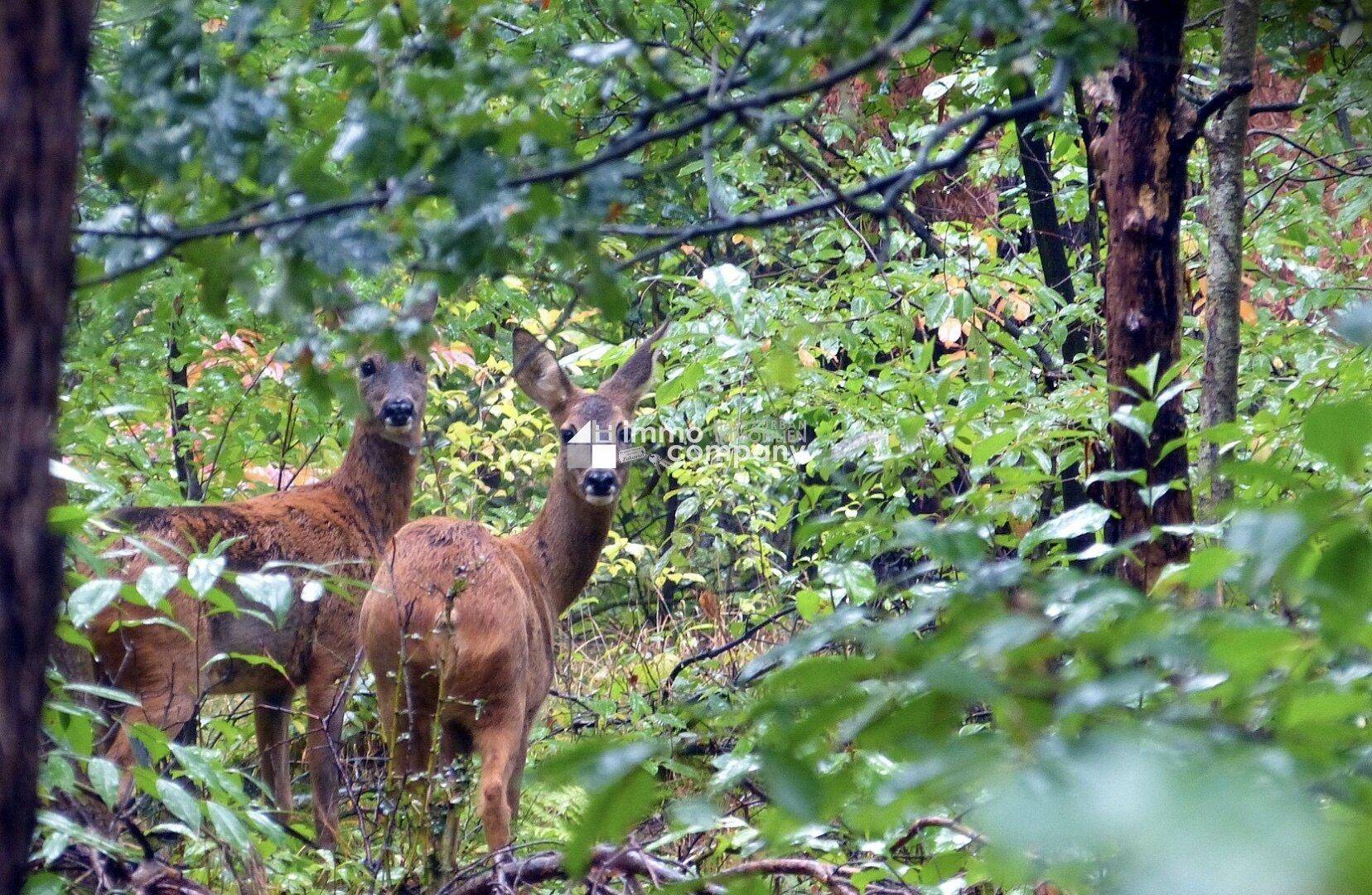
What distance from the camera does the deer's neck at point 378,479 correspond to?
689 centimetres

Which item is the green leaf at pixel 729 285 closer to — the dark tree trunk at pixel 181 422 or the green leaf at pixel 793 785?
the dark tree trunk at pixel 181 422

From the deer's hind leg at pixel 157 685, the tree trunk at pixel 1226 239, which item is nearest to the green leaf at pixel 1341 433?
the tree trunk at pixel 1226 239

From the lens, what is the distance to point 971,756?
3.02ft

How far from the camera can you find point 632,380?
7.09m

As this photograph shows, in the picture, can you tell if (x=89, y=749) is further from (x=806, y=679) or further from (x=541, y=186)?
(x=806, y=679)

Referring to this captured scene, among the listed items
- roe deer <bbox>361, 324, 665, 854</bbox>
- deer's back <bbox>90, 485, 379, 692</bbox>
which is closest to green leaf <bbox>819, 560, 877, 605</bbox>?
roe deer <bbox>361, 324, 665, 854</bbox>

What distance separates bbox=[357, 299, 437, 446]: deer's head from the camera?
23.0 ft

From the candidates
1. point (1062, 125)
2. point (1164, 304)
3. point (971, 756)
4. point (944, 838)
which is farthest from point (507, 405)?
point (971, 756)

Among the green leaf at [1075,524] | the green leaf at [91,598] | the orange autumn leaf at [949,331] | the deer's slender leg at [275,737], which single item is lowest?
the deer's slender leg at [275,737]

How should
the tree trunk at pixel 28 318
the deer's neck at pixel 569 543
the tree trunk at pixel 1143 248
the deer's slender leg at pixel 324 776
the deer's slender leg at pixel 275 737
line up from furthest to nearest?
1. the deer's neck at pixel 569 543
2. the deer's slender leg at pixel 275 737
3. the deer's slender leg at pixel 324 776
4. the tree trunk at pixel 1143 248
5. the tree trunk at pixel 28 318

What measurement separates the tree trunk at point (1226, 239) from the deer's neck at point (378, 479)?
439cm

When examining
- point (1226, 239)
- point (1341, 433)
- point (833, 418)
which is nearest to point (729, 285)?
point (833, 418)

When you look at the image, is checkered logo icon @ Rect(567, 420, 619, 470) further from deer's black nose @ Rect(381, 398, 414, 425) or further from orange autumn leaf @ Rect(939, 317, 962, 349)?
orange autumn leaf @ Rect(939, 317, 962, 349)

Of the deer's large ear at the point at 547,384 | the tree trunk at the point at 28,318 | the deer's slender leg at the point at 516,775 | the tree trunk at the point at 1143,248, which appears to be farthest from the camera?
the deer's large ear at the point at 547,384
